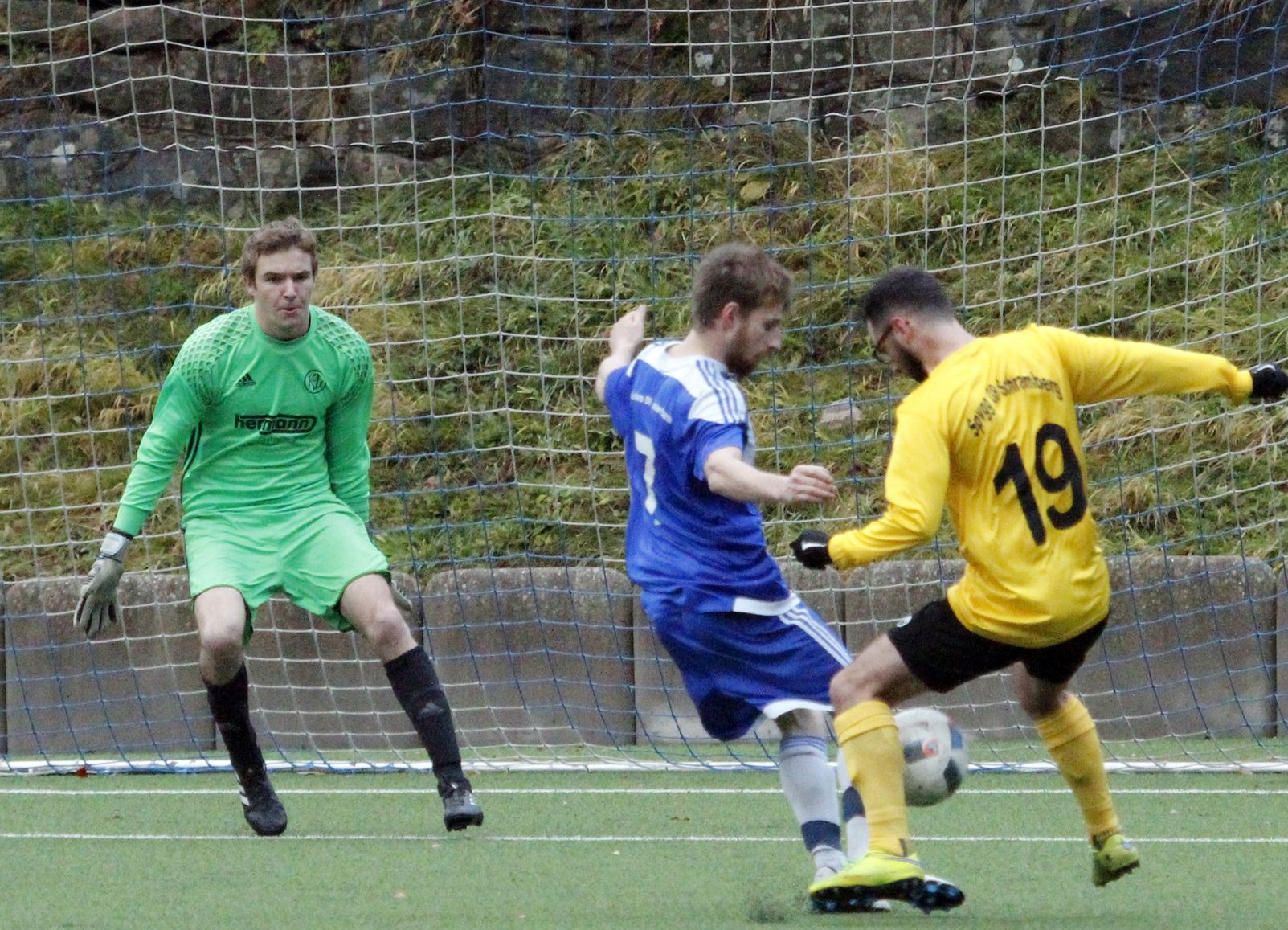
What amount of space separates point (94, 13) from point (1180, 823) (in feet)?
28.0

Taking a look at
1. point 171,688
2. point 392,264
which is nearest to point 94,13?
point 392,264

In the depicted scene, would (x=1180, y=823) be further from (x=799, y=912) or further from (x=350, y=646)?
(x=350, y=646)

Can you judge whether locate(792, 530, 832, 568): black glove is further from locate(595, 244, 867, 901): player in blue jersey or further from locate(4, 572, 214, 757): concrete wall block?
locate(4, 572, 214, 757): concrete wall block

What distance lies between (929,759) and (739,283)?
1203mm

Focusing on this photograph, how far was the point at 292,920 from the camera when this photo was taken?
4422mm

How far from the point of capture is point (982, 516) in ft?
14.2

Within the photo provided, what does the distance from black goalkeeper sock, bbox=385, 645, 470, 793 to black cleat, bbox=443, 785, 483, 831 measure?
0.13ft

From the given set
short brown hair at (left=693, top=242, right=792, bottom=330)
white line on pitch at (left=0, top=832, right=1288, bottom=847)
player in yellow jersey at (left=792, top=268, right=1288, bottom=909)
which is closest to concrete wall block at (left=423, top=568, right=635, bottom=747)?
white line on pitch at (left=0, top=832, right=1288, bottom=847)

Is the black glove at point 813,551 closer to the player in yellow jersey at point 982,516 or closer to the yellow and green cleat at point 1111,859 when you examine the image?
the player in yellow jersey at point 982,516

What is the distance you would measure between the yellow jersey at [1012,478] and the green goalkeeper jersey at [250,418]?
2245mm

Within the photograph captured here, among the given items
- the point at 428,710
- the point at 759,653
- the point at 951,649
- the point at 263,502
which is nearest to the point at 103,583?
the point at 263,502

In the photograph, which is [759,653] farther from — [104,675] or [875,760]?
[104,675]

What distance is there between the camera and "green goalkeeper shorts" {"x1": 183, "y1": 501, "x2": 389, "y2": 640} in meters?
5.80

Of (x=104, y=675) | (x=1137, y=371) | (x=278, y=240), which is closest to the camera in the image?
(x=1137, y=371)
